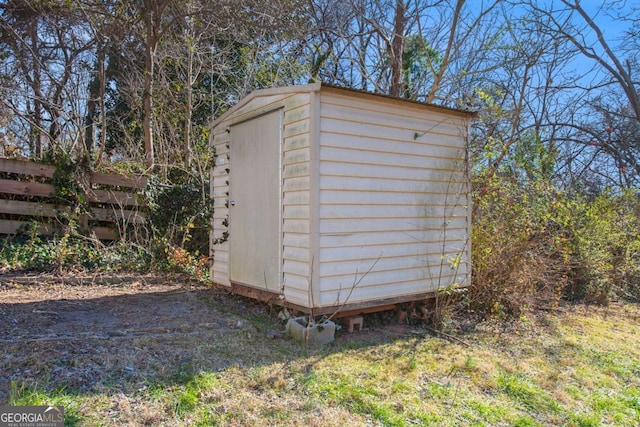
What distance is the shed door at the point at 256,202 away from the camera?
163 inches

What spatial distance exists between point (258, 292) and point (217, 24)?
623 cm

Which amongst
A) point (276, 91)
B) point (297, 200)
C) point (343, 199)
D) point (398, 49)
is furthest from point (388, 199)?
point (398, 49)

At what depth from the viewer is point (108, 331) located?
354 cm

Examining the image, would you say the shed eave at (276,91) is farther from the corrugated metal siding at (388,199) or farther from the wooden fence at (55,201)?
the wooden fence at (55,201)

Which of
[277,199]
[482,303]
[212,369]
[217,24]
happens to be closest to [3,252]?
[277,199]

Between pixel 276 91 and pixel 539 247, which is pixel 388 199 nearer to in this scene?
pixel 276 91

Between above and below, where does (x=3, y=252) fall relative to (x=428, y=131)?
below

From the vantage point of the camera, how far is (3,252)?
5.80 m

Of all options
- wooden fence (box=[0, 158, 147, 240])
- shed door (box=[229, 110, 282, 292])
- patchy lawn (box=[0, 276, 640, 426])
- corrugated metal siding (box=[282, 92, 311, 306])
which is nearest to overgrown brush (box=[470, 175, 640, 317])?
patchy lawn (box=[0, 276, 640, 426])

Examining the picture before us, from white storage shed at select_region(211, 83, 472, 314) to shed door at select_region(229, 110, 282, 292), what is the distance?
11 mm

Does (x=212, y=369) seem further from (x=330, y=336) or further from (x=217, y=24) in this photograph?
(x=217, y=24)

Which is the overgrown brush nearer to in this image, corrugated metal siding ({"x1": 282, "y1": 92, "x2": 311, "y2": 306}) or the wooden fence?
corrugated metal siding ({"x1": 282, "y1": 92, "x2": 311, "y2": 306})

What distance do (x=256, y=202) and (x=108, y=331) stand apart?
5.89ft

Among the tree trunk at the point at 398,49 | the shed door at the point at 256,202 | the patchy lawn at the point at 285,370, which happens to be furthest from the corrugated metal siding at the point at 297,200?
the tree trunk at the point at 398,49
